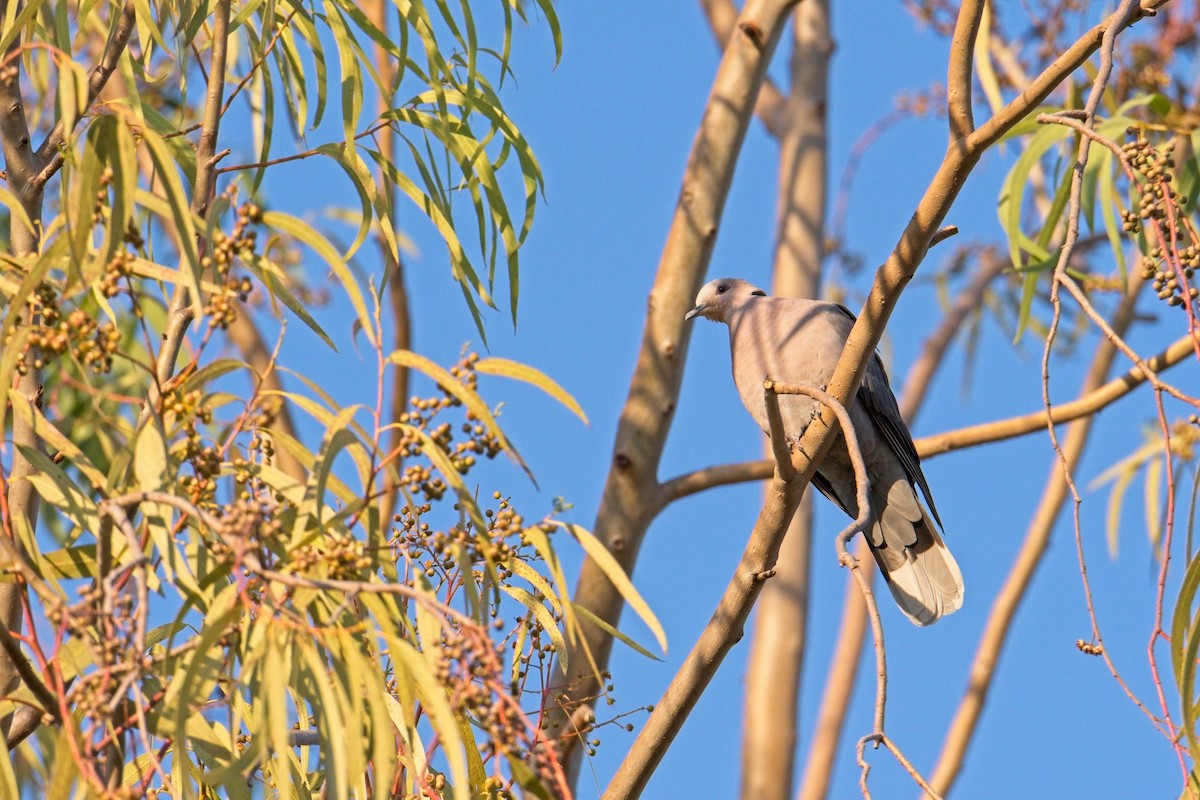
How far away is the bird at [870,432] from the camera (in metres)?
3.49

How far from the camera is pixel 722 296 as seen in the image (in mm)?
4062

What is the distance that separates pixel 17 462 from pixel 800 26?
13.0 ft

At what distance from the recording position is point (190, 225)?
150cm

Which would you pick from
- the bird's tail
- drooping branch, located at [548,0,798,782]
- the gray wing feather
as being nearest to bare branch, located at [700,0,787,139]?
drooping branch, located at [548,0,798,782]

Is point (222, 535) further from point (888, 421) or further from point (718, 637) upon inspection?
point (888, 421)

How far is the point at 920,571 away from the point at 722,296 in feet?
3.28

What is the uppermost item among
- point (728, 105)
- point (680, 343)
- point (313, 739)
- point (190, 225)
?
point (728, 105)

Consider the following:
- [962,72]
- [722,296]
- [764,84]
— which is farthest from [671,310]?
[764,84]

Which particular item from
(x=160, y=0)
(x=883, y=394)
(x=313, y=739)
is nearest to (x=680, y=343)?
(x=883, y=394)

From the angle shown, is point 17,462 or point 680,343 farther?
point 680,343

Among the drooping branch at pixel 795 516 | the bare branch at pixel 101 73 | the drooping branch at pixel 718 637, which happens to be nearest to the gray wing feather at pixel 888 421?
the drooping branch at pixel 795 516

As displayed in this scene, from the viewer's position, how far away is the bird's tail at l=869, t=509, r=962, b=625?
3527 millimetres

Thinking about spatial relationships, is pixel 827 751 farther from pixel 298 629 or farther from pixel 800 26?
pixel 298 629

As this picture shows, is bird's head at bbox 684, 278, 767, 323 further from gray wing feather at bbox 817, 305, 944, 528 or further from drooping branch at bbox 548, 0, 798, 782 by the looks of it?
gray wing feather at bbox 817, 305, 944, 528
